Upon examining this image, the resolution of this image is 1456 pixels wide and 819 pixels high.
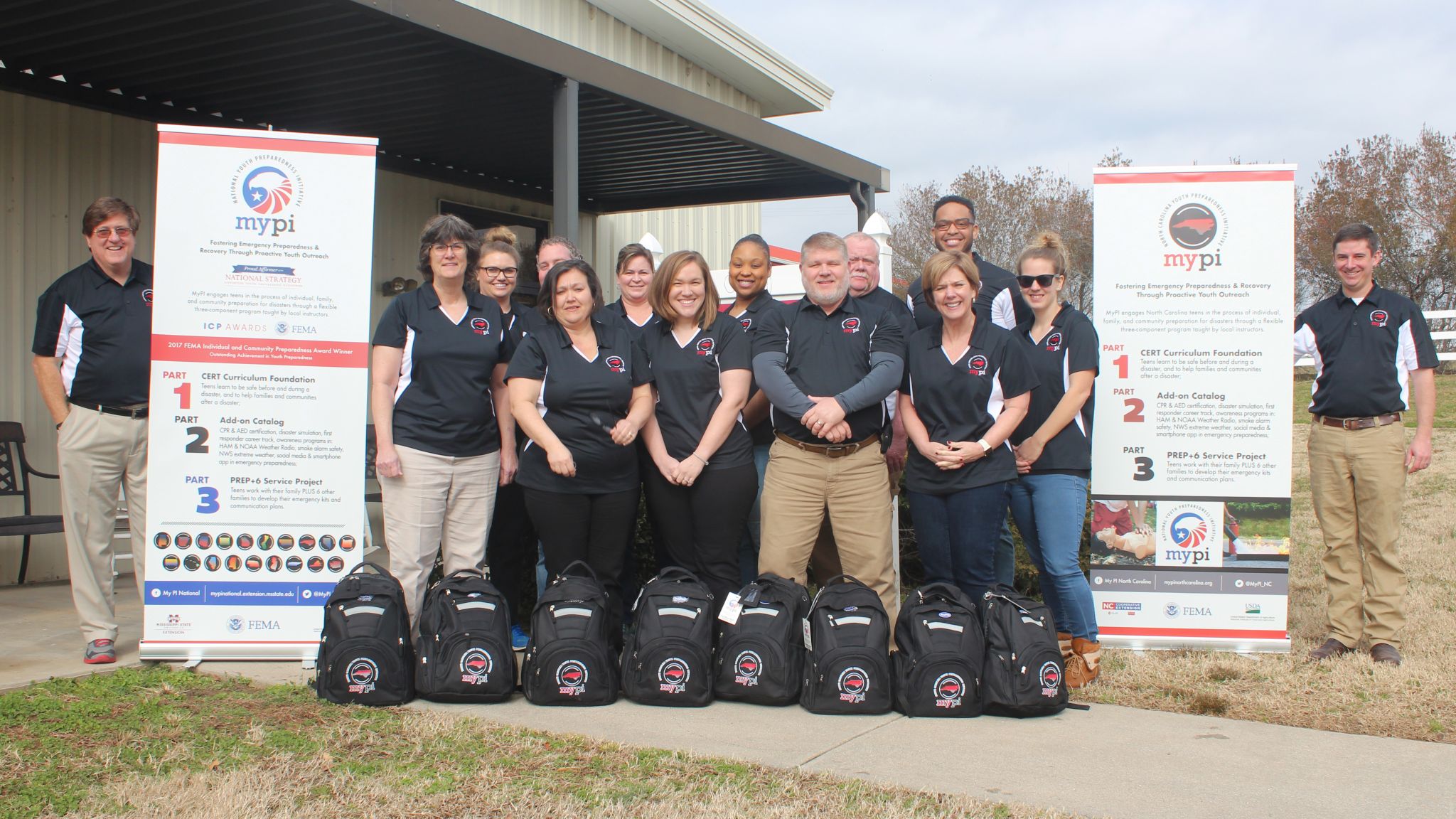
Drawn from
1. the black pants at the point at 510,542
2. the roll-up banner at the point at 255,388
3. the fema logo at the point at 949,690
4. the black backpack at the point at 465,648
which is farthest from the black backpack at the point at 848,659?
the roll-up banner at the point at 255,388

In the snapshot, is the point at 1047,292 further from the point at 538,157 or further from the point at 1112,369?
the point at 538,157

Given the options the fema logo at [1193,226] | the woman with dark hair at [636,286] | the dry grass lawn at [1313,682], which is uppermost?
the fema logo at [1193,226]

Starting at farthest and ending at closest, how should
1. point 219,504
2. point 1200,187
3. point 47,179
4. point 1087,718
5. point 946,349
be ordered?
point 47,179, point 1200,187, point 219,504, point 946,349, point 1087,718

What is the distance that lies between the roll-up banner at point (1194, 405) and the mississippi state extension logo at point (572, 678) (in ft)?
8.46

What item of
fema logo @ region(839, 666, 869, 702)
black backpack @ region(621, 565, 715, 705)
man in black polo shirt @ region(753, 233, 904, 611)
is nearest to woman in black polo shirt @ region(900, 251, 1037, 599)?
man in black polo shirt @ region(753, 233, 904, 611)

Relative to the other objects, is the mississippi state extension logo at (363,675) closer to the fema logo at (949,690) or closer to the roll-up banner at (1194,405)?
the fema logo at (949,690)

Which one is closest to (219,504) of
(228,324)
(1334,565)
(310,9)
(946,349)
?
(228,324)

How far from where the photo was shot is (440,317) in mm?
4707

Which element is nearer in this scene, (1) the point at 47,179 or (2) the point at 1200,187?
(2) the point at 1200,187

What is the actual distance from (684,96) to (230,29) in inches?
110

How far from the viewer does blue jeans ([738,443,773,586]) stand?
17.1ft

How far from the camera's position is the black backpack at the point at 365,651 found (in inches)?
165

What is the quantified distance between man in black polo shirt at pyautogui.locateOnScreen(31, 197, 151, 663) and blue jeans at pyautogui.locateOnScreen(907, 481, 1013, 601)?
3.43m

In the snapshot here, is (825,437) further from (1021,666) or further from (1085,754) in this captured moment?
(1085,754)
